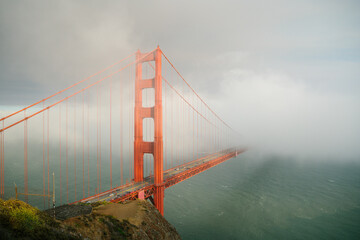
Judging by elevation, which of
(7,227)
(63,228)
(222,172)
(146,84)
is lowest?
(222,172)

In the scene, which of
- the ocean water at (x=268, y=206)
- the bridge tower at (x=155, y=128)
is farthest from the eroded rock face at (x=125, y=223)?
the ocean water at (x=268, y=206)

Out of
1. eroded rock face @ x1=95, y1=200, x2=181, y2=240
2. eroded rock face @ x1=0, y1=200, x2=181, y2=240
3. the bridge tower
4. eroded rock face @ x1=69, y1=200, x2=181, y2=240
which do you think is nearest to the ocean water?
the bridge tower

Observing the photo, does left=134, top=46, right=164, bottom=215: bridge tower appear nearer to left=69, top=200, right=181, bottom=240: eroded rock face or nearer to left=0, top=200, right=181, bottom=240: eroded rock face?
left=0, top=200, right=181, bottom=240: eroded rock face

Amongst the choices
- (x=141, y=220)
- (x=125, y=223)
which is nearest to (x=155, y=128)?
(x=141, y=220)

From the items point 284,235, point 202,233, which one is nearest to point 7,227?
point 202,233

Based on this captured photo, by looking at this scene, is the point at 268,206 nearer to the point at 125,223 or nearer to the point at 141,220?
the point at 141,220

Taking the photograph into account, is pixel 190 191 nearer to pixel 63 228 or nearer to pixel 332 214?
pixel 332 214
